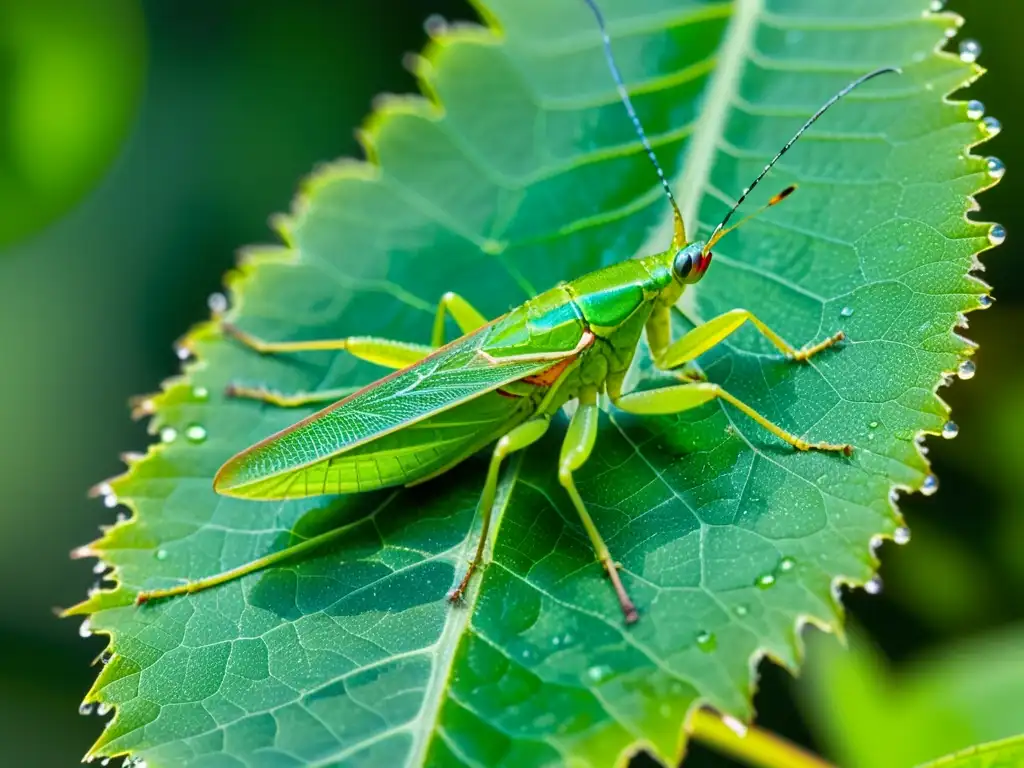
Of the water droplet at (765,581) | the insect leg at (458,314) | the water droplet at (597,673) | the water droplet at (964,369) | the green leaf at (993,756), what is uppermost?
the insect leg at (458,314)

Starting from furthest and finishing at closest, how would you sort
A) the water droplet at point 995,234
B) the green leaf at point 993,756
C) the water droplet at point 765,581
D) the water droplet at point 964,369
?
the water droplet at point 995,234
the water droplet at point 964,369
the water droplet at point 765,581
the green leaf at point 993,756

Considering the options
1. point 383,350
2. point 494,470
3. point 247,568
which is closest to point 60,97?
point 383,350

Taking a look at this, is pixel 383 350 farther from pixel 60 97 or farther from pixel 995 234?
pixel 60 97

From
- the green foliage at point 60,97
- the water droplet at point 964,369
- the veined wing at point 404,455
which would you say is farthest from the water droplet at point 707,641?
the green foliage at point 60,97

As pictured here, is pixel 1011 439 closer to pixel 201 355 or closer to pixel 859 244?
pixel 859 244

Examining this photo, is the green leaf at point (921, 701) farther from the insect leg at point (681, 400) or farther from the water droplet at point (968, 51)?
the water droplet at point (968, 51)

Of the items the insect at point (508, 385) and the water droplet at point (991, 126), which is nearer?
the water droplet at point (991, 126)
